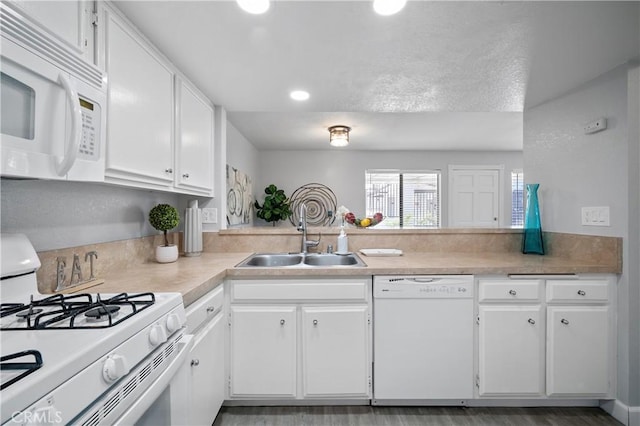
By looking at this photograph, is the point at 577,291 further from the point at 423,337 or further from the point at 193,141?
the point at 193,141

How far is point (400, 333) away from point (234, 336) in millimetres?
958

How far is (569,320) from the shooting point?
1.75m

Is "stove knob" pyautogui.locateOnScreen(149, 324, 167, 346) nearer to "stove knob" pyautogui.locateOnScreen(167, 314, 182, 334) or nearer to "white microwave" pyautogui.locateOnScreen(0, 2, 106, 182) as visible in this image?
"stove knob" pyautogui.locateOnScreen(167, 314, 182, 334)

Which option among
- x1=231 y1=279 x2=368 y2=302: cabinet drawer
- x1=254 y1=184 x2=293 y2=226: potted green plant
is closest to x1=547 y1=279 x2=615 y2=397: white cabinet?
x1=231 y1=279 x2=368 y2=302: cabinet drawer

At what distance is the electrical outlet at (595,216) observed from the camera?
6.01ft

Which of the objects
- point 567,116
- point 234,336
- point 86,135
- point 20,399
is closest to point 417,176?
point 567,116

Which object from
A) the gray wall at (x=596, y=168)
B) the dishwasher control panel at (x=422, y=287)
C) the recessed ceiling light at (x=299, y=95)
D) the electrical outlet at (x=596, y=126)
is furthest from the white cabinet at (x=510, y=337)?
the recessed ceiling light at (x=299, y=95)

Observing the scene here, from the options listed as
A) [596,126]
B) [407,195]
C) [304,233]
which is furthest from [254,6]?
[407,195]

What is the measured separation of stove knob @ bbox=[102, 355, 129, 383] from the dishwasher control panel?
1.30 m

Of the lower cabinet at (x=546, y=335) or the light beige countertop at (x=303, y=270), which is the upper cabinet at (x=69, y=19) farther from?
the lower cabinet at (x=546, y=335)

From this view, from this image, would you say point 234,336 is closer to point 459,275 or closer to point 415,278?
point 415,278

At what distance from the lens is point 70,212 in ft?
4.46

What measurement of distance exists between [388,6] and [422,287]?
55.4 inches

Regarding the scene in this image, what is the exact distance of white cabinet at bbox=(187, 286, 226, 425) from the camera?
4.25 feet
